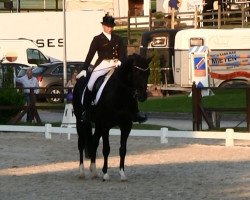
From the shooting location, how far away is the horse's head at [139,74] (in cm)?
1532

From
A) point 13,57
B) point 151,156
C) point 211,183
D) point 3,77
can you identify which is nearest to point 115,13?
point 13,57

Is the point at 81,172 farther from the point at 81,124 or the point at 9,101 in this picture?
the point at 9,101

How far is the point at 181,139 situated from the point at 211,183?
31.4 ft

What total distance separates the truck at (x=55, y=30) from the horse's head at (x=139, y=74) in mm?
Result: 38414

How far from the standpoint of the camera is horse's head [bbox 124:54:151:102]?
1532cm

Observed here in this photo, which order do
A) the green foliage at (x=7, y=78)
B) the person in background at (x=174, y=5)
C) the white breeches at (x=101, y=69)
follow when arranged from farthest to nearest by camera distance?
the person in background at (x=174, y=5)
the green foliage at (x=7, y=78)
the white breeches at (x=101, y=69)

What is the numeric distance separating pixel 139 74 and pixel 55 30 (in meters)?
39.5

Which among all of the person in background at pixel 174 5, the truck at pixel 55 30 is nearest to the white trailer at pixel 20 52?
the truck at pixel 55 30

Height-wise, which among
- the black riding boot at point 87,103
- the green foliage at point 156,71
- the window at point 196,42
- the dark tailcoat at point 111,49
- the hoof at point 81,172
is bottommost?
the green foliage at point 156,71

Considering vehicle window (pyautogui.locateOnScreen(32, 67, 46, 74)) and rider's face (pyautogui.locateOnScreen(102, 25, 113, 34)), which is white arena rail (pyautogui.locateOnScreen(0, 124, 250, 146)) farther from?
vehicle window (pyautogui.locateOnScreen(32, 67, 46, 74))

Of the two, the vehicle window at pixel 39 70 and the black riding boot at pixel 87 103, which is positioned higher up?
the black riding boot at pixel 87 103

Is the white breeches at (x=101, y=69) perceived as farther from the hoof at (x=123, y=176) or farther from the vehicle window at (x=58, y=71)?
the vehicle window at (x=58, y=71)

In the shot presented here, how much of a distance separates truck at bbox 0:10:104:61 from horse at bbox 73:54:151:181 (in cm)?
3777

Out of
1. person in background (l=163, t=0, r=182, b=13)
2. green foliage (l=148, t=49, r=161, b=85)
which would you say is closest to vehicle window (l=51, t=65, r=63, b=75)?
green foliage (l=148, t=49, r=161, b=85)
